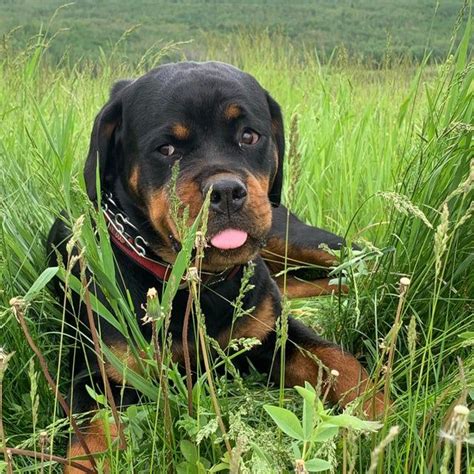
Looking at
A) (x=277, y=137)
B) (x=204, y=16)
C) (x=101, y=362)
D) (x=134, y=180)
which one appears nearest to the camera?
(x=101, y=362)

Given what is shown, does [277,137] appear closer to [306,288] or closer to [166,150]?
[166,150]

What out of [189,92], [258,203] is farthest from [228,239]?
[189,92]

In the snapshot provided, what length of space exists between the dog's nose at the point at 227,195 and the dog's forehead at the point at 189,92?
404 mm

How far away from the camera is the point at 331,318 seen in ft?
8.47

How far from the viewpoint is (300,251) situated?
133 inches

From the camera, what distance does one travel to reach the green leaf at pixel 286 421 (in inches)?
46.0

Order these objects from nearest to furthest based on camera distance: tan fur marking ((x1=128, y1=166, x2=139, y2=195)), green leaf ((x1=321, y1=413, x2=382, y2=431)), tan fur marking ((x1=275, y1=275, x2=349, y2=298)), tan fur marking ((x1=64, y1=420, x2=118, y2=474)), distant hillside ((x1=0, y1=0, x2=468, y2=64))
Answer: green leaf ((x1=321, y1=413, x2=382, y2=431))
tan fur marking ((x1=64, y1=420, x2=118, y2=474))
tan fur marking ((x1=128, y1=166, x2=139, y2=195))
tan fur marking ((x1=275, y1=275, x2=349, y2=298))
distant hillside ((x1=0, y1=0, x2=468, y2=64))

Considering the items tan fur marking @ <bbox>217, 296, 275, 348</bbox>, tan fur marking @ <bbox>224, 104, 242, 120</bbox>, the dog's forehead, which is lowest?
tan fur marking @ <bbox>217, 296, 275, 348</bbox>

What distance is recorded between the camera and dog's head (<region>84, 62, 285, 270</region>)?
82.7 inches

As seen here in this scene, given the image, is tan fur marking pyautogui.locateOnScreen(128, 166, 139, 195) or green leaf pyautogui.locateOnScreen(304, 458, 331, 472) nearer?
green leaf pyautogui.locateOnScreen(304, 458, 331, 472)

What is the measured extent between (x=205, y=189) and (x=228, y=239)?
17 cm

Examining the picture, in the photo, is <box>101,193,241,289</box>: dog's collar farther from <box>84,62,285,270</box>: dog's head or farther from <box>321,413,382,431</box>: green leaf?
<box>321,413,382,431</box>: green leaf

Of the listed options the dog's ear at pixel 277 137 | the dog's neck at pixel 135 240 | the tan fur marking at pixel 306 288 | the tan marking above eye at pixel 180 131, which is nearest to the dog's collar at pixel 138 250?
the dog's neck at pixel 135 240

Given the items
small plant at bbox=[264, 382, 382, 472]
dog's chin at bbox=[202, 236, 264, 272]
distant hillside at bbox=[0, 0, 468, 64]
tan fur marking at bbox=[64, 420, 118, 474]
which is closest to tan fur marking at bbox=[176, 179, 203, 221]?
dog's chin at bbox=[202, 236, 264, 272]
